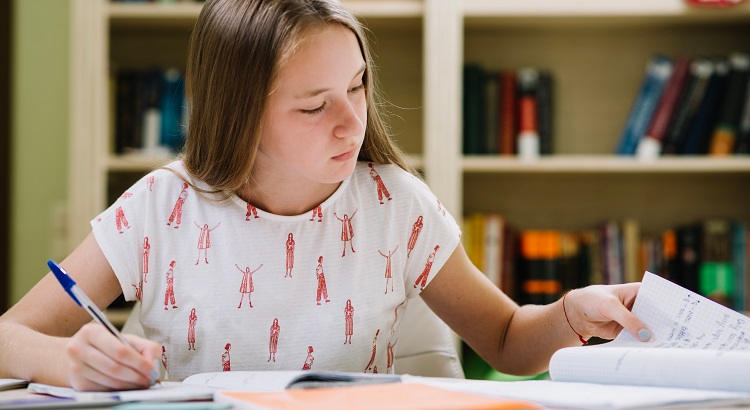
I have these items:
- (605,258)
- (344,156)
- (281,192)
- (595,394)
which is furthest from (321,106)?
(605,258)

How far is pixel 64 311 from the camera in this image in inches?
45.2

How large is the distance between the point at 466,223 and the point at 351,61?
4.92 feet

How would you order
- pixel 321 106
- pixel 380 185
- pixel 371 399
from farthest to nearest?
pixel 380 185
pixel 321 106
pixel 371 399

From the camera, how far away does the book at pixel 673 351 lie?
0.83 meters

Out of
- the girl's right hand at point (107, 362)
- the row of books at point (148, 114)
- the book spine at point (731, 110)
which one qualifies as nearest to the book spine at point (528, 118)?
the book spine at point (731, 110)

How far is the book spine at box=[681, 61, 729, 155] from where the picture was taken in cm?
247

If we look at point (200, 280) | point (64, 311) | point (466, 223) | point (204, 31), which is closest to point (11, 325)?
point (64, 311)

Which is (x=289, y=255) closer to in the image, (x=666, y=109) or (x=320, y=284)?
(x=320, y=284)

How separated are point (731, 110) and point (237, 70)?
1.79 metres

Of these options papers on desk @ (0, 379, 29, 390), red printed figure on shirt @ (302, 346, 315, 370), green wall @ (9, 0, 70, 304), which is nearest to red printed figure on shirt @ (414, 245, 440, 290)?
red printed figure on shirt @ (302, 346, 315, 370)

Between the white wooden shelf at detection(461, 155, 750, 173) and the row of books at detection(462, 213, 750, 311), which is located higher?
the white wooden shelf at detection(461, 155, 750, 173)

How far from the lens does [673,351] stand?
0.87 meters

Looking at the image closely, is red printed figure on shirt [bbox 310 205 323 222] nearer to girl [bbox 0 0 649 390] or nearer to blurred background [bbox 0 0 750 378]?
girl [bbox 0 0 649 390]

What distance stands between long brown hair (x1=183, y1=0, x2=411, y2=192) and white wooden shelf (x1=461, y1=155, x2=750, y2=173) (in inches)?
49.8
